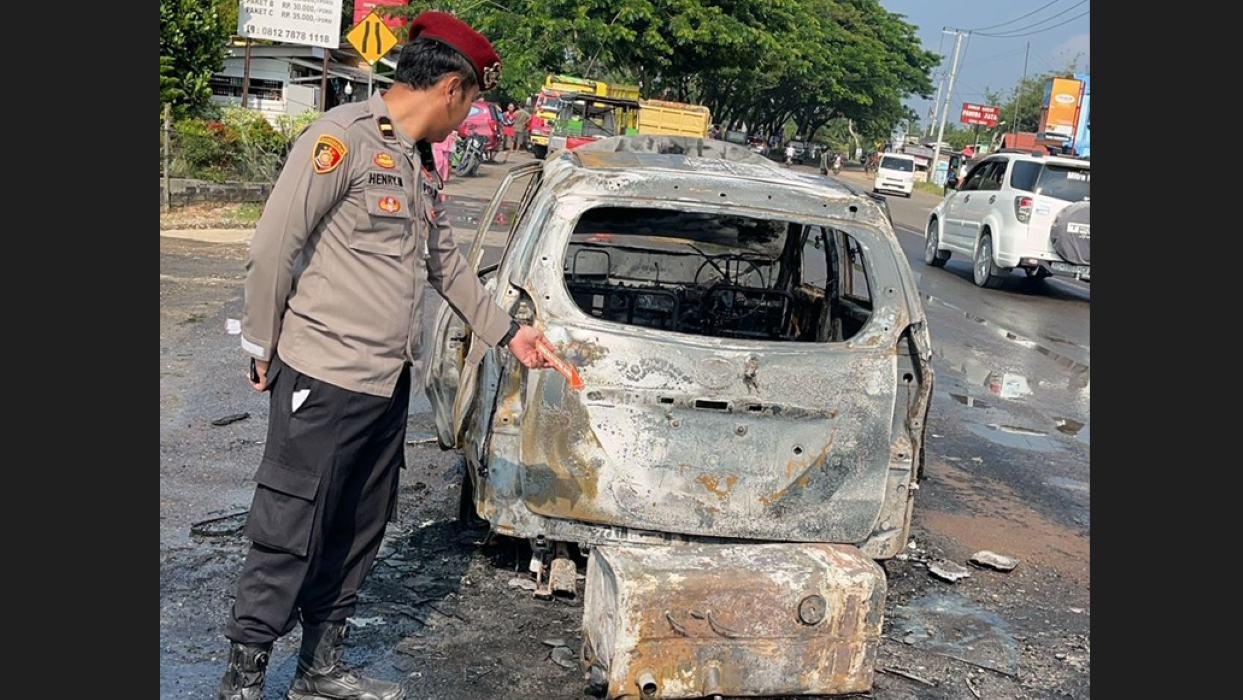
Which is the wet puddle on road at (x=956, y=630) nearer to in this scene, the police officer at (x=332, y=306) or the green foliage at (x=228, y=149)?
the police officer at (x=332, y=306)

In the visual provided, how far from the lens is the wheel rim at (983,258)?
15672 millimetres

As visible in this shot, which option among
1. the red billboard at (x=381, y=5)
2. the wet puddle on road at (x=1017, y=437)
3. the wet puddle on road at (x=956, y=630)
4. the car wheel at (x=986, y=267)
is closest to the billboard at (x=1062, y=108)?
the red billboard at (x=381, y=5)

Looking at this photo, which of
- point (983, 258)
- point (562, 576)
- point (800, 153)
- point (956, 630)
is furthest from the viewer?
point (800, 153)

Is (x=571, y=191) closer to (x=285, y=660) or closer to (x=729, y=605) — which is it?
(x=729, y=605)

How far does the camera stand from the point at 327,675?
11.1ft

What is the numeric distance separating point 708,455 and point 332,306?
1.46 meters

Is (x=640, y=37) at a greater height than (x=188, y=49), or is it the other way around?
(x=640, y=37)

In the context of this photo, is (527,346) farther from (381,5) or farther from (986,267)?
(381,5)

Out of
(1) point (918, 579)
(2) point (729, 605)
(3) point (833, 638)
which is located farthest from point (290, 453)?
(1) point (918, 579)

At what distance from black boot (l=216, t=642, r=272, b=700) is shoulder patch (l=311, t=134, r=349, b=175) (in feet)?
4.28

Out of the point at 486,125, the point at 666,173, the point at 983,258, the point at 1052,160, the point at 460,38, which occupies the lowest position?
the point at 983,258

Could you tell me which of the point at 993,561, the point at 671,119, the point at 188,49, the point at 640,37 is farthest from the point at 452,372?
the point at 640,37

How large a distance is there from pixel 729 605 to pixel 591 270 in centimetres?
319

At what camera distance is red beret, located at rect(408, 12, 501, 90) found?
10.3 feet
